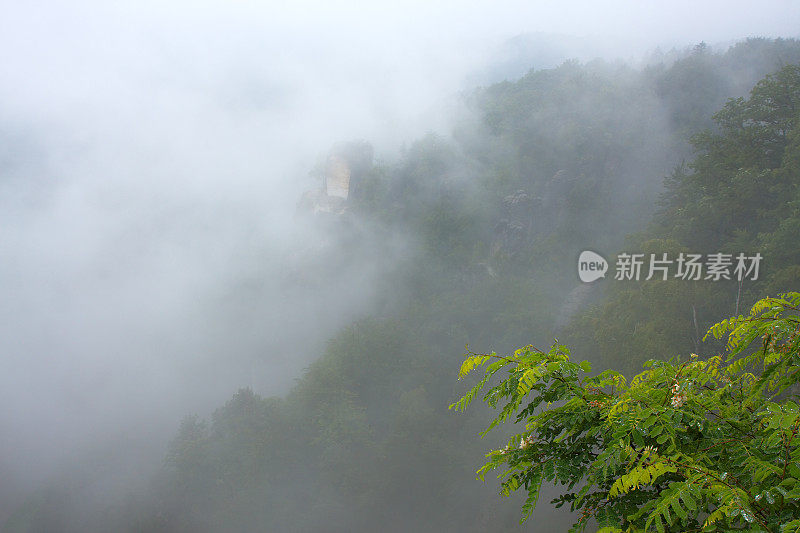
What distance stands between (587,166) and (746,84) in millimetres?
12357

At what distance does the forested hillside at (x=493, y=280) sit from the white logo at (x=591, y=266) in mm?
850

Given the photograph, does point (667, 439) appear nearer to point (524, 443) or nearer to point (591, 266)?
point (524, 443)

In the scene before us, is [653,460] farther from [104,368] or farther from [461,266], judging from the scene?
[104,368]

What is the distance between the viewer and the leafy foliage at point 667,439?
1.73 m

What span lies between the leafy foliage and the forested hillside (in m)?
14.4

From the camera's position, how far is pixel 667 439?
2008mm

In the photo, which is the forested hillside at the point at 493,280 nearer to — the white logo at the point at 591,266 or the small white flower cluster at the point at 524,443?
the white logo at the point at 591,266

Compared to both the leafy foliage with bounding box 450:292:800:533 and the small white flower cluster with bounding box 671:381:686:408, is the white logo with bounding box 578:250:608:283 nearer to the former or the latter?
the leafy foliage with bounding box 450:292:800:533

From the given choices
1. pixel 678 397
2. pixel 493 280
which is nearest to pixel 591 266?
pixel 493 280

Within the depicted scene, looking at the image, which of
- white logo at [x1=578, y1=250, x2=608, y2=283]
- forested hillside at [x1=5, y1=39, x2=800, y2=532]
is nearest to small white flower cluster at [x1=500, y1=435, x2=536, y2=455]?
forested hillside at [x1=5, y1=39, x2=800, y2=532]

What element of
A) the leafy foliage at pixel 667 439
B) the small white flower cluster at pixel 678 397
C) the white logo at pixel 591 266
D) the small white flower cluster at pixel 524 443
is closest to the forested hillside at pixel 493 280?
the white logo at pixel 591 266

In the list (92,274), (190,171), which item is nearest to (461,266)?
(92,274)

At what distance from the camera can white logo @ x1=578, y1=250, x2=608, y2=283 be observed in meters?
23.3

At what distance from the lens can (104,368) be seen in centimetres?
5522
